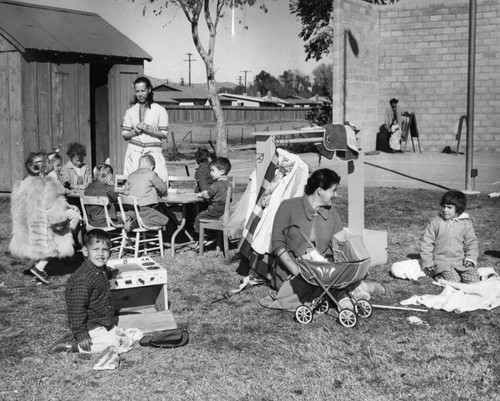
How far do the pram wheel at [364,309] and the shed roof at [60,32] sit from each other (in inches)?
335

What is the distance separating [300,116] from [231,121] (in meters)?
14.6

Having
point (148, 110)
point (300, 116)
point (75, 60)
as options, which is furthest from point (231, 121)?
point (148, 110)

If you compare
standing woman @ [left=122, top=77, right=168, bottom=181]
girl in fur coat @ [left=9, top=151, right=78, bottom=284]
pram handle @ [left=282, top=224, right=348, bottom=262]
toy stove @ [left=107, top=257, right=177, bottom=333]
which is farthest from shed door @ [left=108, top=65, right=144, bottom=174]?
pram handle @ [left=282, top=224, right=348, bottom=262]

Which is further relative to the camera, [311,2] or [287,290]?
[311,2]

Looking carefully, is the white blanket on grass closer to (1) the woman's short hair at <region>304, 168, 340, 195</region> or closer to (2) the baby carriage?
(2) the baby carriage

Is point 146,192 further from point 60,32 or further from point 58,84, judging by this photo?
point 60,32

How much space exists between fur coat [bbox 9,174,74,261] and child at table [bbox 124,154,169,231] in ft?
4.24

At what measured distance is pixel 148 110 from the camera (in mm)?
9250

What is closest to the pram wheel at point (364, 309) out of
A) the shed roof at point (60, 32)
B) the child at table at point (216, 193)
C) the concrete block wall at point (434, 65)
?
the child at table at point (216, 193)

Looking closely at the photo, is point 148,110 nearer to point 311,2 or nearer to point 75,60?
point 75,60

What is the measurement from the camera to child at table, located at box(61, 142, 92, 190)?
9.43 m

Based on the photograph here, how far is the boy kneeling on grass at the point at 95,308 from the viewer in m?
5.14

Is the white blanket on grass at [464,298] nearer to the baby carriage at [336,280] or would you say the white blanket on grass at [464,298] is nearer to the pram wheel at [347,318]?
the baby carriage at [336,280]

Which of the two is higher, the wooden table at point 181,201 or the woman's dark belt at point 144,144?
the woman's dark belt at point 144,144
